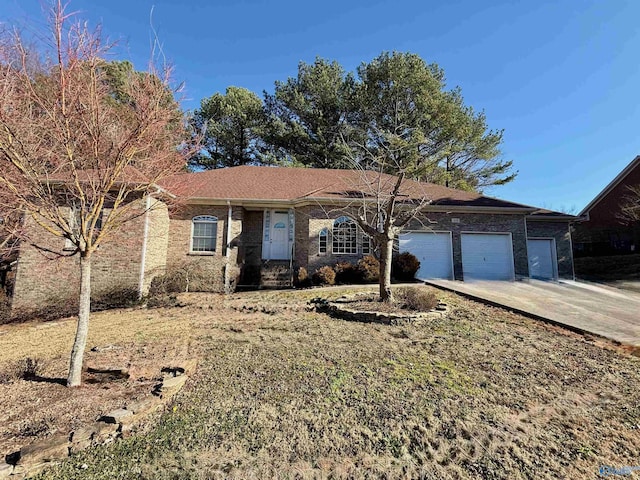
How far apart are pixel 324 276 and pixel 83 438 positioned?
9.44 metres

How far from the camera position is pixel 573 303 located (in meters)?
9.47

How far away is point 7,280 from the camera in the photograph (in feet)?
36.6

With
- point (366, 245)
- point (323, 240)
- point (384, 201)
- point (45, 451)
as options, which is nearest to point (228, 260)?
point (323, 240)

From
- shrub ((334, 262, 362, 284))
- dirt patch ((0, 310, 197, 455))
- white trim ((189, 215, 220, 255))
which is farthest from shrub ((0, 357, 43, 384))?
shrub ((334, 262, 362, 284))

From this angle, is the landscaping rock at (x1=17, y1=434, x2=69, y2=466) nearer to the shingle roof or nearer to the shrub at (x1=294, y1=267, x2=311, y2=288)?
the shrub at (x1=294, y1=267, x2=311, y2=288)

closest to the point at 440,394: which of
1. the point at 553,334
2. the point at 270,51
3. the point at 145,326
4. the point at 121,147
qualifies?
the point at 553,334

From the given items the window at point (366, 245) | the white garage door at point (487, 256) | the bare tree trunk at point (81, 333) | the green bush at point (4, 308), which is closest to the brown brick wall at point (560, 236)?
the white garage door at point (487, 256)

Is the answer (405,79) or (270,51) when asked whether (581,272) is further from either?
(270,51)

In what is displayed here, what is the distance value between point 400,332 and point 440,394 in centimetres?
255

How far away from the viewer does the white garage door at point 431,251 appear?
13.7 m

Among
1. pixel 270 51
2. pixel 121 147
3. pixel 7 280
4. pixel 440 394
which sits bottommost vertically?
pixel 440 394

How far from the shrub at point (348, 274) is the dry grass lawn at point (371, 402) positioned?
5321 mm

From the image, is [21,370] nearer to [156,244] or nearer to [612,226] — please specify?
[156,244]

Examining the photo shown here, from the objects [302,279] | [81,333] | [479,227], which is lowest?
[81,333]
